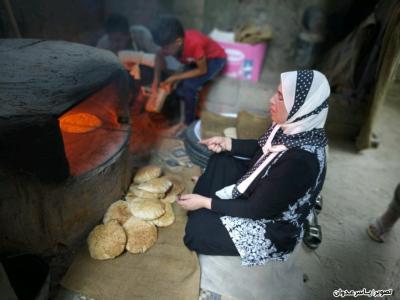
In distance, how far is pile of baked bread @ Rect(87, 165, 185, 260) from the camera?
2.11 m

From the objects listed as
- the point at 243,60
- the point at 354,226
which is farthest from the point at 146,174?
the point at 243,60

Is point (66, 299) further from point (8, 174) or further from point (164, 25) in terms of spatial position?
point (164, 25)

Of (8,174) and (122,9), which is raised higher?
(122,9)

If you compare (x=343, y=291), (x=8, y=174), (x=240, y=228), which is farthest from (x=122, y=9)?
(x=343, y=291)

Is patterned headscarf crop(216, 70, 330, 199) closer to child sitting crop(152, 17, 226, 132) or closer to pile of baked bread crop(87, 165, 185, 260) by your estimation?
pile of baked bread crop(87, 165, 185, 260)

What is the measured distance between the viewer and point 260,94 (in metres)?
4.65

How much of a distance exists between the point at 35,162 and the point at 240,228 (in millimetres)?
1343

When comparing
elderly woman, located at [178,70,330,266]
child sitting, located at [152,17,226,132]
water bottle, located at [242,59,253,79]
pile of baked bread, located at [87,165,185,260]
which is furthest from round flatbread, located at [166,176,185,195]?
water bottle, located at [242,59,253,79]

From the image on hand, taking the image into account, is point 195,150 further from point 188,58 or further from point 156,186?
point 188,58

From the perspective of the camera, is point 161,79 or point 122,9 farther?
point 122,9

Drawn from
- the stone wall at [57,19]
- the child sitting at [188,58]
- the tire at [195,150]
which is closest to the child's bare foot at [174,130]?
the child sitting at [188,58]

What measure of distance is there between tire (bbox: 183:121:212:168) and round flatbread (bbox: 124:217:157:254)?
43.9 inches

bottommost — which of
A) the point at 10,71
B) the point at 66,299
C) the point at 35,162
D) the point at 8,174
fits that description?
the point at 66,299

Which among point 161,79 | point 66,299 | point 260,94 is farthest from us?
point 260,94
